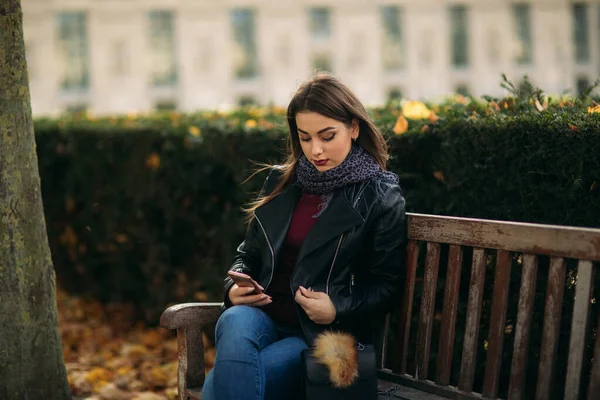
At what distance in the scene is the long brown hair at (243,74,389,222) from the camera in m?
2.80

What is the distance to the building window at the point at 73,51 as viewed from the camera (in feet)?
113

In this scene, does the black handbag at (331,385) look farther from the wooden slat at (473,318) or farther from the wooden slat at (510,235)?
the wooden slat at (510,235)

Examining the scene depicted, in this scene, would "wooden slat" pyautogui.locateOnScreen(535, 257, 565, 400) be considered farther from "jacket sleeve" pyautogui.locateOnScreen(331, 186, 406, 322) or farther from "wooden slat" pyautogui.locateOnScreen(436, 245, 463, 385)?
"jacket sleeve" pyautogui.locateOnScreen(331, 186, 406, 322)

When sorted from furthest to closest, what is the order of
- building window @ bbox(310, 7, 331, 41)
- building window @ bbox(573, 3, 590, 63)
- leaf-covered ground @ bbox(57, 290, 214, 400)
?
building window @ bbox(573, 3, 590, 63), building window @ bbox(310, 7, 331, 41), leaf-covered ground @ bbox(57, 290, 214, 400)

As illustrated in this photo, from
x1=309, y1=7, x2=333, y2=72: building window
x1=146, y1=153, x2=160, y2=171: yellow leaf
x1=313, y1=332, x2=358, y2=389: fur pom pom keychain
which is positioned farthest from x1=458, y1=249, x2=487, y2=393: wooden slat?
x1=309, y1=7, x2=333, y2=72: building window

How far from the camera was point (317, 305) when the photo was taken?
104 inches

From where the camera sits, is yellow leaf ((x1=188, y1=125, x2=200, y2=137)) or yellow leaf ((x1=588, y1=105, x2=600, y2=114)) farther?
yellow leaf ((x1=188, y1=125, x2=200, y2=137))

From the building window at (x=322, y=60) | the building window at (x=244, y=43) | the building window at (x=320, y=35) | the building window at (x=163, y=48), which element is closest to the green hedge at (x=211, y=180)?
the building window at (x=244, y=43)

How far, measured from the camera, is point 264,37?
3506 cm

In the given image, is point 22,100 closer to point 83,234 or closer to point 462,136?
point 462,136

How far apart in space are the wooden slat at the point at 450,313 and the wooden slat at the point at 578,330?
18.5 inches

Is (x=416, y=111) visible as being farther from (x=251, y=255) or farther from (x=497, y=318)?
(x=497, y=318)

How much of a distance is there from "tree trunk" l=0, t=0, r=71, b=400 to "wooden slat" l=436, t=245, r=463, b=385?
1754mm

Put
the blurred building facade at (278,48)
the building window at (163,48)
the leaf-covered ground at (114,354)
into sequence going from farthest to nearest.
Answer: the building window at (163,48) → the blurred building facade at (278,48) → the leaf-covered ground at (114,354)
